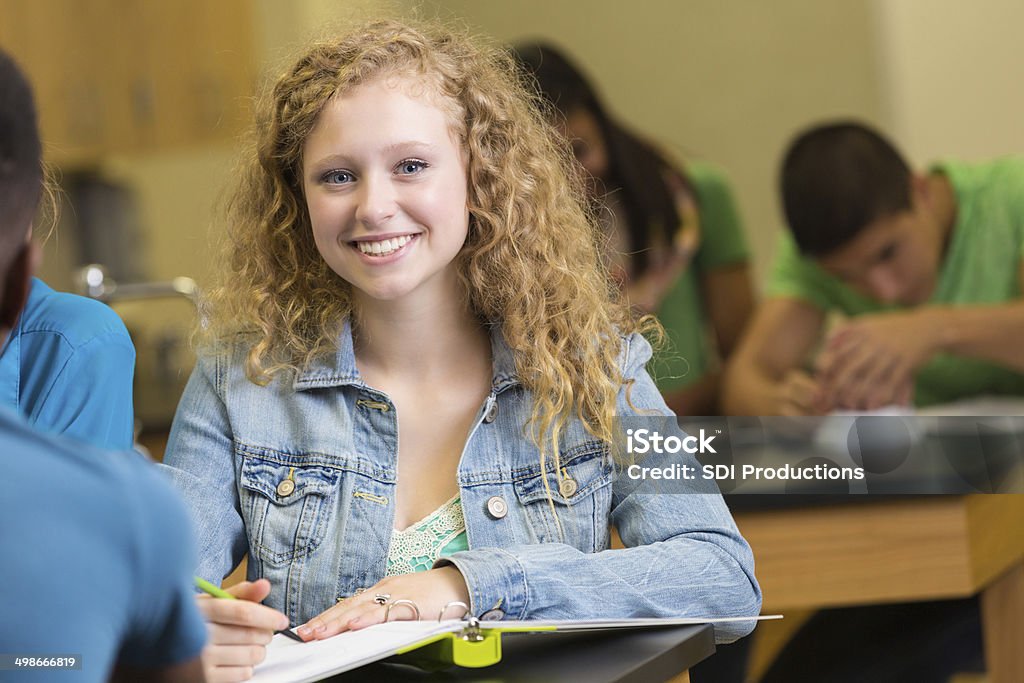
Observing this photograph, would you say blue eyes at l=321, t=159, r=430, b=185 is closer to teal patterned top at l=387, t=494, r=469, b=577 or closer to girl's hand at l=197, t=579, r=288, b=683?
teal patterned top at l=387, t=494, r=469, b=577

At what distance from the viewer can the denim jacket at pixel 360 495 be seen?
100 centimetres

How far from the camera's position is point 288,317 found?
110cm

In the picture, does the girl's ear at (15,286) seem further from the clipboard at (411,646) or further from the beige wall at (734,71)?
the beige wall at (734,71)

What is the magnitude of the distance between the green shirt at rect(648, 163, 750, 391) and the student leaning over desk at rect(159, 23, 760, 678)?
125 centimetres

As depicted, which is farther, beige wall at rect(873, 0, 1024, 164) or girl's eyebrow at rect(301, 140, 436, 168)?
beige wall at rect(873, 0, 1024, 164)

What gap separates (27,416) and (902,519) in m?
1.08

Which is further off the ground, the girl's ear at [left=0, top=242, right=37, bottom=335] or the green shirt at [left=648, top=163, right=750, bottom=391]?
the green shirt at [left=648, top=163, right=750, bottom=391]

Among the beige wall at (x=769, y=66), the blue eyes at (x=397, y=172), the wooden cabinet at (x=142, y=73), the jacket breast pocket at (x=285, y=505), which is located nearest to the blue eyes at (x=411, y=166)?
the blue eyes at (x=397, y=172)

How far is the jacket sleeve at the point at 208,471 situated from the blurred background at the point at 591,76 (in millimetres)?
2229

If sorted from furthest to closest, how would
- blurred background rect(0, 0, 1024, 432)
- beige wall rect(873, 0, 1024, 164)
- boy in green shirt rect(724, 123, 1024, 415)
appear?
blurred background rect(0, 0, 1024, 432)
beige wall rect(873, 0, 1024, 164)
boy in green shirt rect(724, 123, 1024, 415)

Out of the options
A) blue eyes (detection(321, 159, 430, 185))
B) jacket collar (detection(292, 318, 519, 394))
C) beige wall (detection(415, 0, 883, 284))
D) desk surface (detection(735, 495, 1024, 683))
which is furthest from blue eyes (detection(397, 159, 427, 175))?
beige wall (detection(415, 0, 883, 284))

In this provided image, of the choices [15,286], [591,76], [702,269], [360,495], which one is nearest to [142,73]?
[591,76]

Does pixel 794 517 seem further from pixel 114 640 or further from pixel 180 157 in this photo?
pixel 180 157

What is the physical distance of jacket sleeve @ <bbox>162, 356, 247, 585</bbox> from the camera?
1.02 meters
